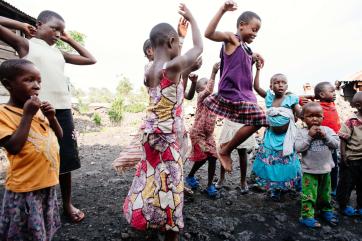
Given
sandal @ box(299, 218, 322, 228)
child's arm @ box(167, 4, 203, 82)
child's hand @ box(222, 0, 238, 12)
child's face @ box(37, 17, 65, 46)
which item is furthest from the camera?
sandal @ box(299, 218, 322, 228)

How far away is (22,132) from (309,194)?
3.07 meters

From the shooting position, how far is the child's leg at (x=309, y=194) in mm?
3330

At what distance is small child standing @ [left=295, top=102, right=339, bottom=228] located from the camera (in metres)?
3.26

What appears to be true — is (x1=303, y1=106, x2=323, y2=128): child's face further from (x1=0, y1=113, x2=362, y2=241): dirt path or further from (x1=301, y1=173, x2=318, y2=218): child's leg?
(x1=0, y1=113, x2=362, y2=241): dirt path

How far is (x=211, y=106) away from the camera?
3271 mm

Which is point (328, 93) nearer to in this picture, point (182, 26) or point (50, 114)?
point (182, 26)

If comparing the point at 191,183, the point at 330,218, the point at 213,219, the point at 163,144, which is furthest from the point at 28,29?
the point at 330,218

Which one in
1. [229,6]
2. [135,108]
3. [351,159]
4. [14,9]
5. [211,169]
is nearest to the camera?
[229,6]

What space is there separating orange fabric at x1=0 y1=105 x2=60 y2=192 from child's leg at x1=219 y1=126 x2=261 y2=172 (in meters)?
1.89

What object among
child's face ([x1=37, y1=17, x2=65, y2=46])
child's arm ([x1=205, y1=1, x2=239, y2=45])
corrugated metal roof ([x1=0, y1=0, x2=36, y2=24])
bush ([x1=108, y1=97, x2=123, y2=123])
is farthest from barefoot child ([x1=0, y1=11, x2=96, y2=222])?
bush ([x1=108, y1=97, x2=123, y2=123])

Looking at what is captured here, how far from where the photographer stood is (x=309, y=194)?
333cm

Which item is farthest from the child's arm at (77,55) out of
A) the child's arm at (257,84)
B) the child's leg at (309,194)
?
the child's leg at (309,194)

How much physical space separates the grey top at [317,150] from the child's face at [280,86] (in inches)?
34.9

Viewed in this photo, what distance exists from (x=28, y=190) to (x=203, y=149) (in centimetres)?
262
